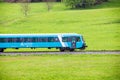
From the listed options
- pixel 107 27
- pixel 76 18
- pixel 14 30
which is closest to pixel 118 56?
pixel 107 27

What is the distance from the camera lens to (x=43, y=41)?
175 ft

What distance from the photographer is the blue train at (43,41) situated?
174ft

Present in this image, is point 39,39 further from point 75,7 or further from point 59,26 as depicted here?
point 75,7

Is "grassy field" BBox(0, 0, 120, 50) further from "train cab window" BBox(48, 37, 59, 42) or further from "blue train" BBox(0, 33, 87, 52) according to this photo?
"train cab window" BBox(48, 37, 59, 42)

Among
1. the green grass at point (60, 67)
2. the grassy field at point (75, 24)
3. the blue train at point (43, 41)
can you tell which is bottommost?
the grassy field at point (75, 24)

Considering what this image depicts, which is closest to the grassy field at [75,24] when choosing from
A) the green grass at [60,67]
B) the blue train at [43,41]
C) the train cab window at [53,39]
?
the blue train at [43,41]

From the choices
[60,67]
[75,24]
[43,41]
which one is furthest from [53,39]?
[75,24]

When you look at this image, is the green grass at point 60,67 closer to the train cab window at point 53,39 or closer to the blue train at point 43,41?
the blue train at point 43,41

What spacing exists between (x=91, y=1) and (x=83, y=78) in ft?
281

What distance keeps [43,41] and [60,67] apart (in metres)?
18.3

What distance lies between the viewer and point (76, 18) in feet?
320

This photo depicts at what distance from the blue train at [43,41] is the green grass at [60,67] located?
744cm

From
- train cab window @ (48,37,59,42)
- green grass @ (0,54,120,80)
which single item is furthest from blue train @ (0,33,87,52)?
green grass @ (0,54,120,80)

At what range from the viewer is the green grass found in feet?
98.5
